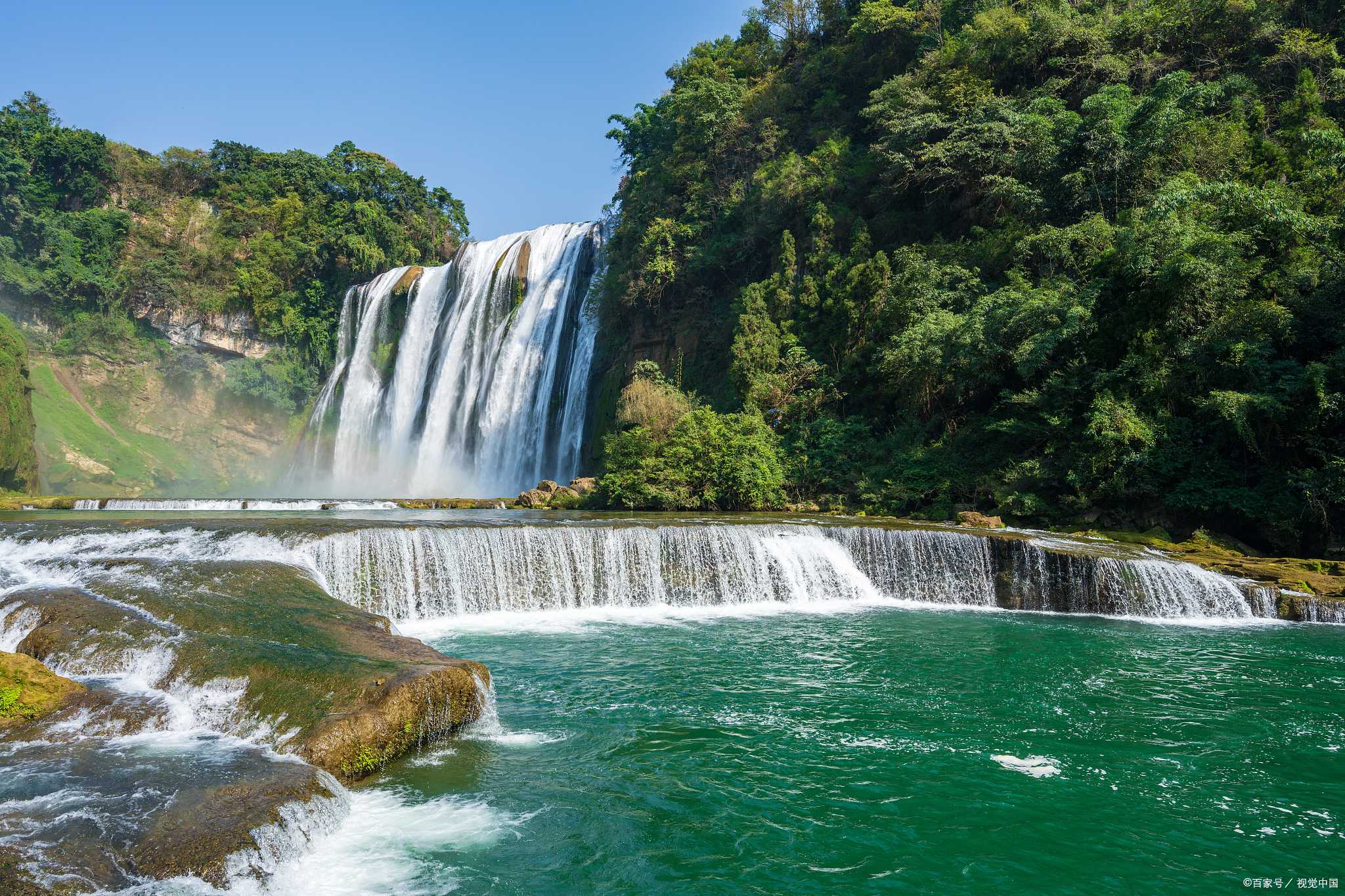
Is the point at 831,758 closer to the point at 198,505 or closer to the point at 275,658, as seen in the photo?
the point at 275,658

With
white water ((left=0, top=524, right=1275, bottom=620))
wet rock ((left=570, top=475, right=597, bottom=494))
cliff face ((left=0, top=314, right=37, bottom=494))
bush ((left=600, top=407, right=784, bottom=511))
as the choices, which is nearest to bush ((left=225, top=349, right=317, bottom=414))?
cliff face ((left=0, top=314, right=37, bottom=494))

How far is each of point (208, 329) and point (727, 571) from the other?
117ft

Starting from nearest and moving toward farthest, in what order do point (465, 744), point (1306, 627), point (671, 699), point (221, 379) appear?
point (465, 744)
point (671, 699)
point (1306, 627)
point (221, 379)

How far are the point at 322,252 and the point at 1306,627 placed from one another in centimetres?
4252

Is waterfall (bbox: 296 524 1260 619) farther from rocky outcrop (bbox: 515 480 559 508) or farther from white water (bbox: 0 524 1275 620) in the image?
rocky outcrop (bbox: 515 480 559 508)

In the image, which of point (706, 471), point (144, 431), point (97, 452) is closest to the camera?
point (706, 471)

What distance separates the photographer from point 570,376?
2853cm

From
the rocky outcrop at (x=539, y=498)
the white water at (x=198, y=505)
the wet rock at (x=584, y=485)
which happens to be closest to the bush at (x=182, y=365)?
the white water at (x=198, y=505)

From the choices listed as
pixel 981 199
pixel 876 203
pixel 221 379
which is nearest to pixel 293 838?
pixel 981 199

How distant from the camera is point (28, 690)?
5.51 m

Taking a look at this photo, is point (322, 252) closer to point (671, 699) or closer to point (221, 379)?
point (221, 379)

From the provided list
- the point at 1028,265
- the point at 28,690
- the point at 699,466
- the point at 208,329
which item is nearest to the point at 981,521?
the point at 699,466

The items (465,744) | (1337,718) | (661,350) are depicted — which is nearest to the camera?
(465,744)

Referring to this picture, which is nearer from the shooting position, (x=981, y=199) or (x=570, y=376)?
(x=981, y=199)
